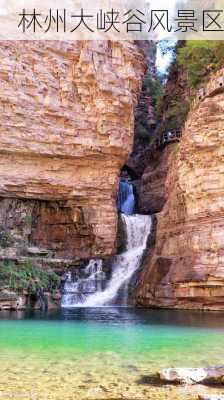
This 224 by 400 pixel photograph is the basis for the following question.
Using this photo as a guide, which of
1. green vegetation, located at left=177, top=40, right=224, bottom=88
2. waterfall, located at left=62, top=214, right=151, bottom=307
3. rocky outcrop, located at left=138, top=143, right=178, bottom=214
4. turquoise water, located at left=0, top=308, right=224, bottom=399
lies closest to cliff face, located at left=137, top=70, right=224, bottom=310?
waterfall, located at left=62, top=214, right=151, bottom=307

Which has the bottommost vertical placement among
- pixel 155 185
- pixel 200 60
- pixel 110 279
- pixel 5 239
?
pixel 110 279

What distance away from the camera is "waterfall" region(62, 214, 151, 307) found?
85.1 feet

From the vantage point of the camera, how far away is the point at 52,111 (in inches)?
1039

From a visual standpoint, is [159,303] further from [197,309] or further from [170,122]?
[170,122]

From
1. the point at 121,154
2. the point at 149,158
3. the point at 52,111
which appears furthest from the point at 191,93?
the point at 52,111

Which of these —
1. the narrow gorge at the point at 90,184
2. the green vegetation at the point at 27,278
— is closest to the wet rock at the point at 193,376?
the narrow gorge at the point at 90,184

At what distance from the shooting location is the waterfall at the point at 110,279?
2595 cm

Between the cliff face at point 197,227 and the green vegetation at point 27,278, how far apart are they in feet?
14.1

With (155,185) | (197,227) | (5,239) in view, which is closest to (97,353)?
(197,227)

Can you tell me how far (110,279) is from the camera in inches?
1065

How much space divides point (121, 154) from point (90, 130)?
85.5 inches

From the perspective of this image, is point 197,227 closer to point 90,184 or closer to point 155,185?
point 90,184

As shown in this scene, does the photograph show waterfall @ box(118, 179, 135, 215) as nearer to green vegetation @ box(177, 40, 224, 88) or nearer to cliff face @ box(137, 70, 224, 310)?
green vegetation @ box(177, 40, 224, 88)

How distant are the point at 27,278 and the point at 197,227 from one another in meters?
7.96
